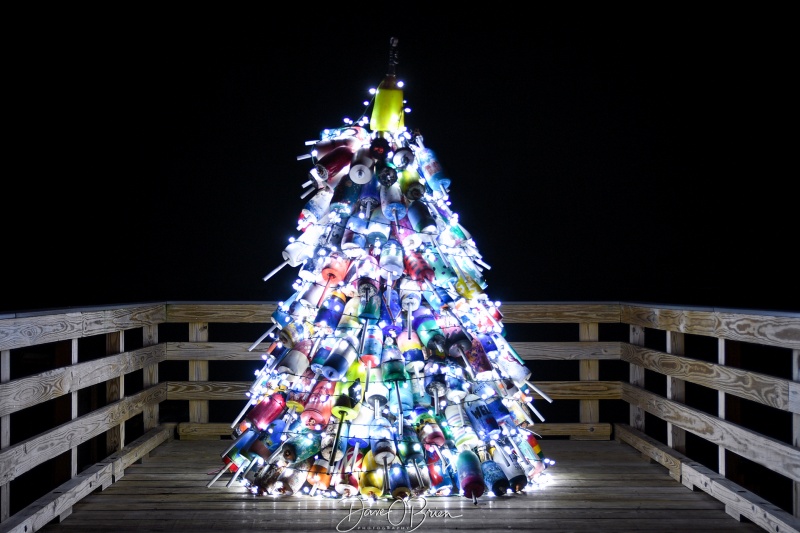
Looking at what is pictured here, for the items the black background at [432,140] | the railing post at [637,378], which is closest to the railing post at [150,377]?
the black background at [432,140]

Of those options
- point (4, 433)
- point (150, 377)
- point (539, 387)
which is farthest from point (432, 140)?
point (4, 433)

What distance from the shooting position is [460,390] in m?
2.95

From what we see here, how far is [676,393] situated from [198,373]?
2.55 meters

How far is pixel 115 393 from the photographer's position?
11.9 feet

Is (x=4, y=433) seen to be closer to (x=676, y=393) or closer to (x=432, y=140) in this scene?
(x=676, y=393)

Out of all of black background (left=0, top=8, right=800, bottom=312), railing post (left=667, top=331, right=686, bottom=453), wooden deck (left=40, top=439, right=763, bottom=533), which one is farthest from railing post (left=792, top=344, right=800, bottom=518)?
black background (left=0, top=8, right=800, bottom=312)

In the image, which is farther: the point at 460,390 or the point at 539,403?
the point at 539,403

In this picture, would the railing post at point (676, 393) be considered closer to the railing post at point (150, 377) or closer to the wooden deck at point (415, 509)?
the wooden deck at point (415, 509)

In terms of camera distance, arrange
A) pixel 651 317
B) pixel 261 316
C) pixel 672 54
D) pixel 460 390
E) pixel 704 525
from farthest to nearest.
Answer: pixel 672 54 → pixel 261 316 → pixel 651 317 → pixel 460 390 → pixel 704 525

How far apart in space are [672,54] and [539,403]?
253 centimetres

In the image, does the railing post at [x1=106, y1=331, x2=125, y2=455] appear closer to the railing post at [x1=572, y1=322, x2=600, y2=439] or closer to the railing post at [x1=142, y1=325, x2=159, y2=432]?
the railing post at [x1=142, y1=325, x2=159, y2=432]

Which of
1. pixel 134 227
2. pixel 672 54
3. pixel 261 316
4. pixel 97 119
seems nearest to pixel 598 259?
pixel 672 54

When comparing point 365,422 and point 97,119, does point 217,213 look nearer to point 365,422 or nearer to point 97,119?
point 97,119

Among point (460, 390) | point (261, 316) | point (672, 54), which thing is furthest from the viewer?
point (672, 54)
